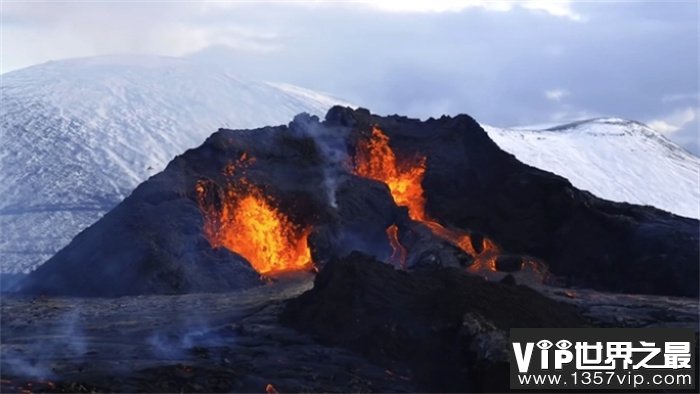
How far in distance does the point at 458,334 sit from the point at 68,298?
1878 centimetres

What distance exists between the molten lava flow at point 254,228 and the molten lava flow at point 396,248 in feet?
12.4

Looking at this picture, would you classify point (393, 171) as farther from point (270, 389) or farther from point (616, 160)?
point (616, 160)

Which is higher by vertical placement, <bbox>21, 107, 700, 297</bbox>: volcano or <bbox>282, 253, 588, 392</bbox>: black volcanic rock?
<bbox>21, 107, 700, 297</bbox>: volcano

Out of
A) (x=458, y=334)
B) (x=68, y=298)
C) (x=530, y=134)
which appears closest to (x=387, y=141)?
(x=68, y=298)

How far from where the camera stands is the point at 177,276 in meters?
37.8

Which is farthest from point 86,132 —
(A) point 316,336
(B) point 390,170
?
→ (A) point 316,336

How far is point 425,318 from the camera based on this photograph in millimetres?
25078

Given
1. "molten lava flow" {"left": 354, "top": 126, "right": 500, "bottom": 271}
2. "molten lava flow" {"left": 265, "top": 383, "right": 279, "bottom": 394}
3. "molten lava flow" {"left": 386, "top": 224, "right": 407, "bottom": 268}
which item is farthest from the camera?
"molten lava flow" {"left": 354, "top": 126, "right": 500, "bottom": 271}

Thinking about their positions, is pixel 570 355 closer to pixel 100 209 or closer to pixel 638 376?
pixel 638 376

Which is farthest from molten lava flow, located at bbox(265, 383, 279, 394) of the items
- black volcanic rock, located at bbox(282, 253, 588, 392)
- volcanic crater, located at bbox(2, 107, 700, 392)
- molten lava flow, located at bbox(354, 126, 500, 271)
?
molten lava flow, located at bbox(354, 126, 500, 271)

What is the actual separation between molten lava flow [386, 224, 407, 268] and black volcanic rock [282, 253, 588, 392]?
14671 mm

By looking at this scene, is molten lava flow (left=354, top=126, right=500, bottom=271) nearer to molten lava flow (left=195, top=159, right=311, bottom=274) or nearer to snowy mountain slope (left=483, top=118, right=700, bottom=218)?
molten lava flow (left=195, top=159, right=311, bottom=274)

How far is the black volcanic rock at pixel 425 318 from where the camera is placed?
22594mm

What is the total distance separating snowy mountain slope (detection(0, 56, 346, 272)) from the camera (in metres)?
60.3
